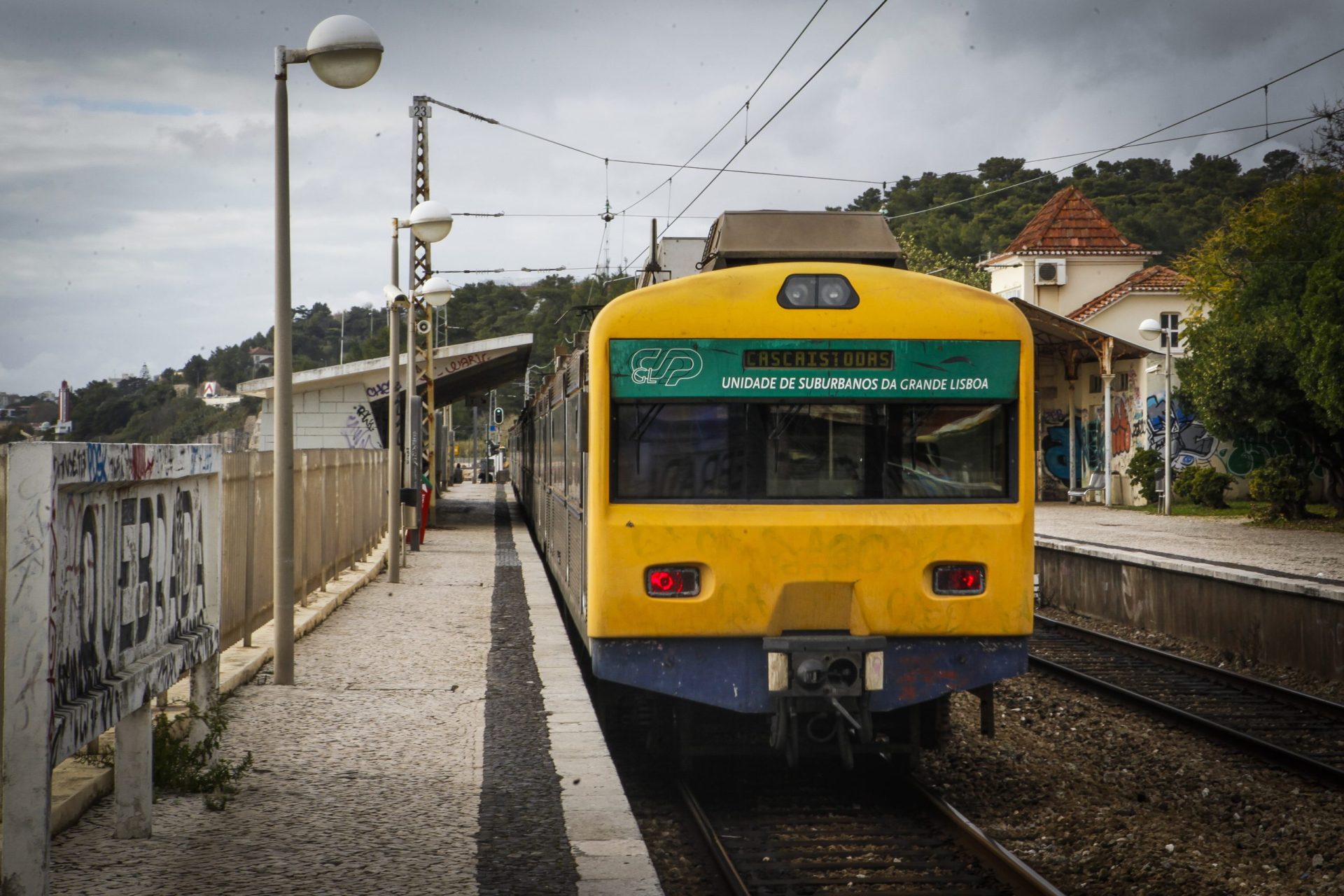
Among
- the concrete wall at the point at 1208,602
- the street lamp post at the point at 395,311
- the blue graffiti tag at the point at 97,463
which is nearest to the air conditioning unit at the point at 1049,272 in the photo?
the concrete wall at the point at 1208,602

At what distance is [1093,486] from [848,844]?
3236 cm

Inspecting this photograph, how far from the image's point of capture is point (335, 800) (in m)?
6.01

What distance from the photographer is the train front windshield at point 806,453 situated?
6875 millimetres

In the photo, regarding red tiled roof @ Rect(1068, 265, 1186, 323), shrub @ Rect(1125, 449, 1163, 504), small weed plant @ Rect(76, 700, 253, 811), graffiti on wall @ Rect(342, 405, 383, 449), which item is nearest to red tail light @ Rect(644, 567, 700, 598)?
small weed plant @ Rect(76, 700, 253, 811)

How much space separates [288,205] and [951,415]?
4.75m

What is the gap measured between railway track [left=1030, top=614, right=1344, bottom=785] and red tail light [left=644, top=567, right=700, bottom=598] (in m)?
4.10

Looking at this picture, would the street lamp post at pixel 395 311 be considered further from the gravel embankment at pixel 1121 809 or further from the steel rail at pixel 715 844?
the steel rail at pixel 715 844

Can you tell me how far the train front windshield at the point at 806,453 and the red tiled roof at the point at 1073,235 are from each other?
43.8 m

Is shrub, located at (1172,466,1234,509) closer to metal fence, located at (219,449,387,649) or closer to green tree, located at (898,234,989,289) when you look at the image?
metal fence, located at (219,449,387,649)

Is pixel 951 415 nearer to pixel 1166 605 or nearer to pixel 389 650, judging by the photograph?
pixel 389 650

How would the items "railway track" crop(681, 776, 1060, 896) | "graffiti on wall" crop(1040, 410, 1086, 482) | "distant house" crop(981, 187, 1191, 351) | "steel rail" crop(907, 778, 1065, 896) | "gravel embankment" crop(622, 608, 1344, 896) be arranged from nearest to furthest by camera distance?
"steel rail" crop(907, 778, 1065, 896) < "railway track" crop(681, 776, 1060, 896) < "gravel embankment" crop(622, 608, 1344, 896) < "graffiti on wall" crop(1040, 410, 1086, 482) < "distant house" crop(981, 187, 1191, 351)

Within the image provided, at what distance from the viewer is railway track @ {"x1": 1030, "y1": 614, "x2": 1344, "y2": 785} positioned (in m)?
8.88

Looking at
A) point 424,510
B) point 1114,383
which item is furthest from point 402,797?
point 1114,383

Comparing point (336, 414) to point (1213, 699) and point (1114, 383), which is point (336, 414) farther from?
point (1213, 699)
